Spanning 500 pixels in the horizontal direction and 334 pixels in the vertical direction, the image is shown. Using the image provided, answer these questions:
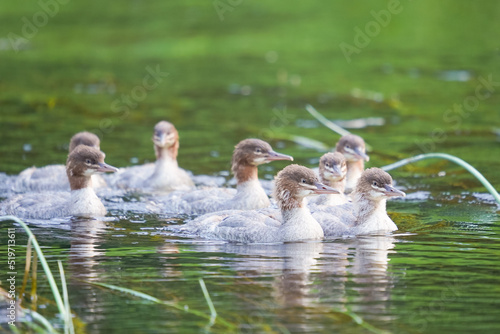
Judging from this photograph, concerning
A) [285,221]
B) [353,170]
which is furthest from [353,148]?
[285,221]

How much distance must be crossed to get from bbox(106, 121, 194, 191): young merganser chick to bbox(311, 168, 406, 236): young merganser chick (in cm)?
372

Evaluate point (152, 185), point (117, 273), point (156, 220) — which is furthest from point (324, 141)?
point (117, 273)

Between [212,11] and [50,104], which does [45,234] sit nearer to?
[50,104]

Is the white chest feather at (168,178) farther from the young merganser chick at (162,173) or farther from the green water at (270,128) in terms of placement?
the green water at (270,128)

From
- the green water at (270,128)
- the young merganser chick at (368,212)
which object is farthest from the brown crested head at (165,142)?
the young merganser chick at (368,212)

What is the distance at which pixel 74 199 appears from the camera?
13383 millimetres

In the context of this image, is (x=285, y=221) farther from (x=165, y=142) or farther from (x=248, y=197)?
(x=165, y=142)

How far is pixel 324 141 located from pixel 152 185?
439cm

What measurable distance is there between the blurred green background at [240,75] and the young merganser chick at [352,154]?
159cm

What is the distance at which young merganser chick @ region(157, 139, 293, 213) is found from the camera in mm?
13586

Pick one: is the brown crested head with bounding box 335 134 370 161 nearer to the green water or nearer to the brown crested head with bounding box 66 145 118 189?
the green water

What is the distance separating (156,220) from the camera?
42.9 feet

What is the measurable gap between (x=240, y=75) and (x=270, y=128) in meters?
5.78

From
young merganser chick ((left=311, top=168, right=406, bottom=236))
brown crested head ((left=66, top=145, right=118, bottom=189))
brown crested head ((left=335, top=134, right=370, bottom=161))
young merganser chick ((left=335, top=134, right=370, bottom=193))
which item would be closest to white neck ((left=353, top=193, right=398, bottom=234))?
young merganser chick ((left=311, top=168, right=406, bottom=236))
